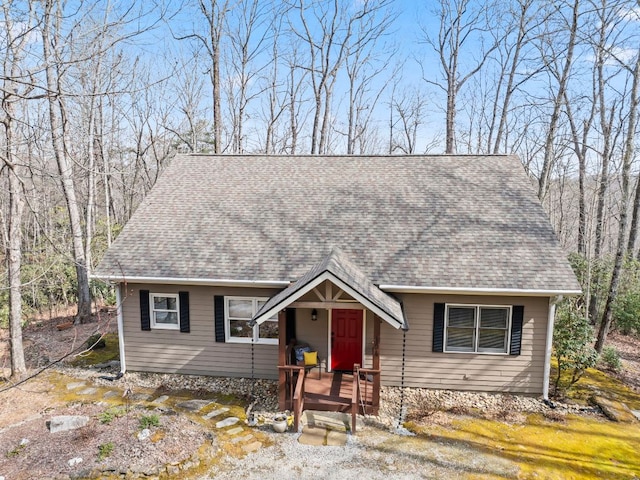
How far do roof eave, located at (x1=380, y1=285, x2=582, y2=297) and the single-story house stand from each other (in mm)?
35

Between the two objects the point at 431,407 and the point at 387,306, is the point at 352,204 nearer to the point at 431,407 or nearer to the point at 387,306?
the point at 387,306

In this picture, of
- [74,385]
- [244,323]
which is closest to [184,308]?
[244,323]

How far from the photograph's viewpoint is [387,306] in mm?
8570

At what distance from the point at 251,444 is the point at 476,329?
6061mm

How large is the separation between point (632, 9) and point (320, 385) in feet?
46.1

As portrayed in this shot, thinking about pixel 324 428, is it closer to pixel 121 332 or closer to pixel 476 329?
pixel 476 329

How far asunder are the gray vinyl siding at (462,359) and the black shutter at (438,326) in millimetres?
102

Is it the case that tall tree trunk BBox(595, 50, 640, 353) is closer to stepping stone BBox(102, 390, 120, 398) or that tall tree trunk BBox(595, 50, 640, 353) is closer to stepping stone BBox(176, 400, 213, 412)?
stepping stone BBox(176, 400, 213, 412)

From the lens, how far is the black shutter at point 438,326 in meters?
9.86

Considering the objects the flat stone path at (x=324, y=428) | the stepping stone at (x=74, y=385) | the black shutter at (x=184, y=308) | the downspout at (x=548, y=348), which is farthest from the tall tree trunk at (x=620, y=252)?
the stepping stone at (x=74, y=385)

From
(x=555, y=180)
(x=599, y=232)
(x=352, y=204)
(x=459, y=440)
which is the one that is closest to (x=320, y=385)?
(x=459, y=440)

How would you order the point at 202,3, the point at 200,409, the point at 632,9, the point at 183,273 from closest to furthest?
the point at 200,409, the point at 183,273, the point at 632,9, the point at 202,3

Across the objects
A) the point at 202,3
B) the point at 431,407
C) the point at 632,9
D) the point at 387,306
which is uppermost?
the point at 202,3

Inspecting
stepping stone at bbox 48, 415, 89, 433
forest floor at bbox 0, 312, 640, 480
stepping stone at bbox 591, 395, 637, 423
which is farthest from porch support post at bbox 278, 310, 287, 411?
stepping stone at bbox 591, 395, 637, 423
